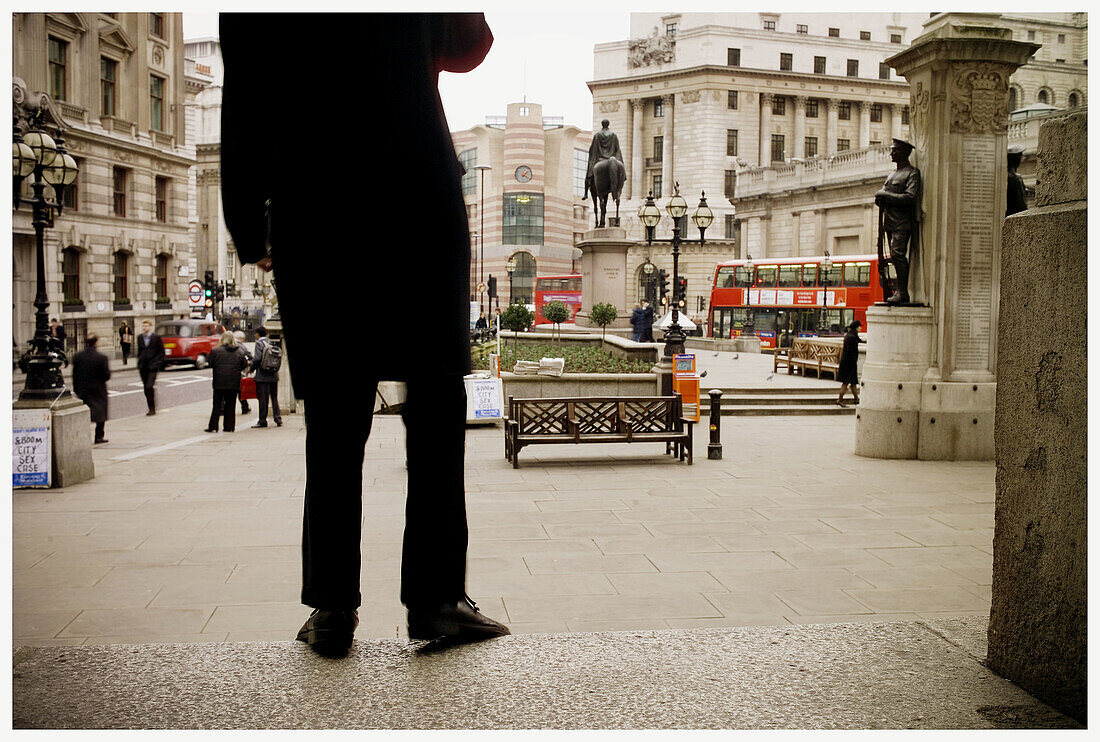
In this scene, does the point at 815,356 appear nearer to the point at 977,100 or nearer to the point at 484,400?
the point at 484,400

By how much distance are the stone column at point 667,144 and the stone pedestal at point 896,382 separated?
7071 centimetres

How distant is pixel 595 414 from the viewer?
1163 cm

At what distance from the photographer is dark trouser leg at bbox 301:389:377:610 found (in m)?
2.68

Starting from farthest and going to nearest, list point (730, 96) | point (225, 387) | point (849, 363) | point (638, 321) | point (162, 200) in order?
point (730, 96) → point (162, 200) → point (638, 321) → point (849, 363) → point (225, 387)

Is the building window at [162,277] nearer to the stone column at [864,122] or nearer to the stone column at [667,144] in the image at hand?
the stone column at [667,144]

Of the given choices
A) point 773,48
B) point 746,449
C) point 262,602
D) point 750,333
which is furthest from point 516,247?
point 262,602

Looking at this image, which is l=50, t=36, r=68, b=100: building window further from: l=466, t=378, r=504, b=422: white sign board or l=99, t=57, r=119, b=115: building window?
l=466, t=378, r=504, b=422: white sign board

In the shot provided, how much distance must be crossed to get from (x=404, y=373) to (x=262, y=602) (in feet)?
10.0

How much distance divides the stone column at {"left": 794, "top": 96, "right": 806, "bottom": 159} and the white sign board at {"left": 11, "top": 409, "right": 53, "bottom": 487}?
257ft

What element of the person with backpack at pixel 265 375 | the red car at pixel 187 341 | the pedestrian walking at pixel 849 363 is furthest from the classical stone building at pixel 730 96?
the person with backpack at pixel 265 375

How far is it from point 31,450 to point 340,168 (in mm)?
8304

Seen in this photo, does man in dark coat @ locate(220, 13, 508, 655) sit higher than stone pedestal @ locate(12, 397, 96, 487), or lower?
higher

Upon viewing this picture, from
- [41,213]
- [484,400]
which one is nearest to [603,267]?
[484,400]

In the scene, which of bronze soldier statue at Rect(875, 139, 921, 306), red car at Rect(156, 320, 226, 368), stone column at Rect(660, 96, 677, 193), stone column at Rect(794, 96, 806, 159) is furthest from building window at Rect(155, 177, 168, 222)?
stone column at Rect(794, 96, 806, 159)
